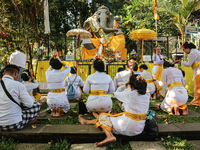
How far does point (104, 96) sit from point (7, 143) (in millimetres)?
1958

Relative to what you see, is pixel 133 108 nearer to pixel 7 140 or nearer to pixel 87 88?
pixel 87 88

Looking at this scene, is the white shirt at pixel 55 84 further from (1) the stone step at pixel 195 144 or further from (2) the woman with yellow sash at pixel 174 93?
(1) the stone step at pixel 195 144

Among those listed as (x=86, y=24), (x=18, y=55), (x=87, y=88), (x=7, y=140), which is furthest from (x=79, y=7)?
(x=7, y=140)

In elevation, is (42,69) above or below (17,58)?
below

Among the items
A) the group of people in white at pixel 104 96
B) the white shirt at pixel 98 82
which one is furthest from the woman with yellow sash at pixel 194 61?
the white shirt at pixel 98 82

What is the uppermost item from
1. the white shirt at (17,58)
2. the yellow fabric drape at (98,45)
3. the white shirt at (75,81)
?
the yellow fabric drape at (98,45)

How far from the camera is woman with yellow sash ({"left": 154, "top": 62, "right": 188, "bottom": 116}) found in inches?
152

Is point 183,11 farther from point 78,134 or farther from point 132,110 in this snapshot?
point 78,134

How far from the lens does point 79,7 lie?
55.0ft

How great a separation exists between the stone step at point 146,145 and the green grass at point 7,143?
1908 millimetres

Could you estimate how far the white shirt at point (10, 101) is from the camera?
→ 2.59 m

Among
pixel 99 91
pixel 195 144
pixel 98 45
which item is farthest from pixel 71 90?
pixel 98 45

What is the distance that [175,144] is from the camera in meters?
2.57

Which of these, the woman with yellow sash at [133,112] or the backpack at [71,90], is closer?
the woman with yellow sash at [133,112]
